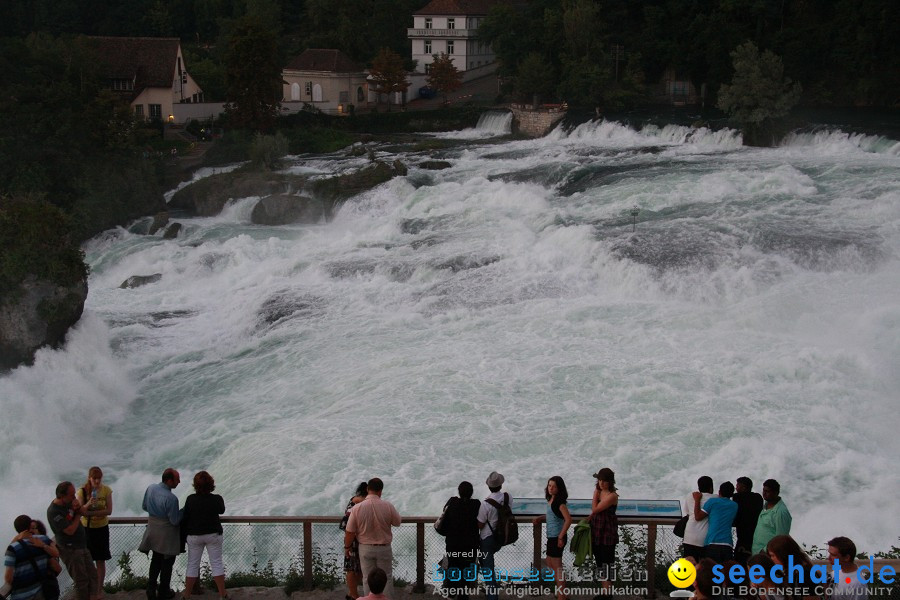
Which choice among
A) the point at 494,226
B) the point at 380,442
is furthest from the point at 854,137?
the point at 380,442

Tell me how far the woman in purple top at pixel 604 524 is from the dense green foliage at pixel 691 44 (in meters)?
39.4

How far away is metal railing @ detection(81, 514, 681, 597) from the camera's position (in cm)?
915

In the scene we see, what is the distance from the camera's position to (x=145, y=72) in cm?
4622

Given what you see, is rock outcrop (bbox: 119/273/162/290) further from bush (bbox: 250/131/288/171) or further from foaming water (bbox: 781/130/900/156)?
foaming water (bbox: 781/130/900/156)

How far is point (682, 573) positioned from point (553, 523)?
1.20 m

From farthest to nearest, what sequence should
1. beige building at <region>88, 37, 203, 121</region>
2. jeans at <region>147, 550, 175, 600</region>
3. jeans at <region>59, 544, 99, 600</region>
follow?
1. beige building at <region>88, 37, 203, 121</region>
2. jeans at <region>147, 550, 175, 600</region>
3. jeans at <region>59, 544, 99, 600</region>

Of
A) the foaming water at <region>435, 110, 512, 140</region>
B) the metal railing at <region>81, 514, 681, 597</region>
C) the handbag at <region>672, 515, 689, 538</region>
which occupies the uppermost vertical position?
the foaming water at <region>435, 110, 512, 140</region>

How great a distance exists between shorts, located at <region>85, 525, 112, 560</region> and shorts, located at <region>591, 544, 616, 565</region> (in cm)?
463

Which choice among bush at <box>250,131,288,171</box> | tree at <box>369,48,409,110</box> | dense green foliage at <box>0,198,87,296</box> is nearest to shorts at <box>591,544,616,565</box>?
dense green foliage at <box>0,198,87,296</box>

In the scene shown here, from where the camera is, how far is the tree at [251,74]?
140ft

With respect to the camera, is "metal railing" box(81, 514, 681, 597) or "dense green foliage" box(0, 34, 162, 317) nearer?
"metal railing" box(81, 514, 681, 597)

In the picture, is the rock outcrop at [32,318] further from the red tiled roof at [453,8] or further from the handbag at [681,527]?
the red tiled roof at [453,8]

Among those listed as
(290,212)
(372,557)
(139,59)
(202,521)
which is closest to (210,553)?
(202,521)

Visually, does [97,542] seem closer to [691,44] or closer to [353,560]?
[353,560]
